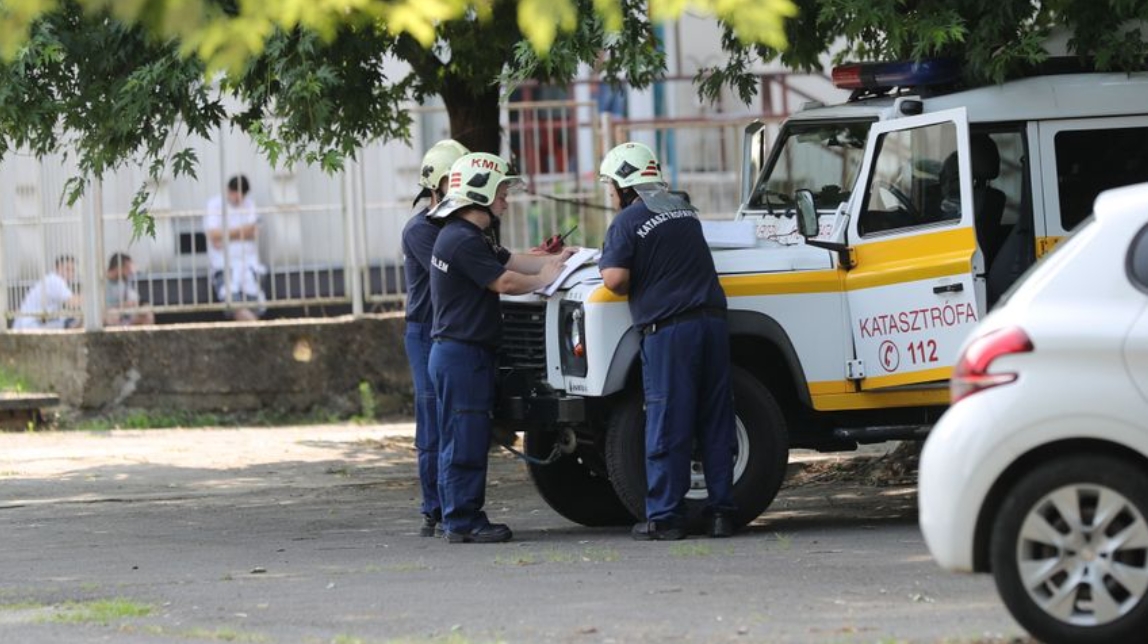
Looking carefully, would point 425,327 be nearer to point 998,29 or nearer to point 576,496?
point 576,496

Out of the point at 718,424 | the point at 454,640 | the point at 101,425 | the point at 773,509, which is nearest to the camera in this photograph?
the point at 454,640

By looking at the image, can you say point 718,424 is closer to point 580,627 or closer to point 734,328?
point 734,328

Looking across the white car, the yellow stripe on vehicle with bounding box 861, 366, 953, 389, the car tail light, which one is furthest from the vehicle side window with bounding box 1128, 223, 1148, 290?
the yellow stripe on vehicle with bounding box 861, 366, 953, 389

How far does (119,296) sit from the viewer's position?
1725 cm

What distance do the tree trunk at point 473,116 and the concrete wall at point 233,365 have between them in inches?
137

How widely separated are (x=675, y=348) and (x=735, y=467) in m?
0.81

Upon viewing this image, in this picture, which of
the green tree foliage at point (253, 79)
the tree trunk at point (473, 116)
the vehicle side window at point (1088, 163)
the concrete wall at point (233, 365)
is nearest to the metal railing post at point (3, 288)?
the concrete wall at point (233, 365)

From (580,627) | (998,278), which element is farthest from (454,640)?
(998,278)

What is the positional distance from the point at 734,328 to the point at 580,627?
291cm

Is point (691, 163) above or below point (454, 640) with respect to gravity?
above

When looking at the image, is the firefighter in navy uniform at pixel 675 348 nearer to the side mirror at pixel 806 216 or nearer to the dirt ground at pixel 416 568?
the dirt ground at pixel 416 568

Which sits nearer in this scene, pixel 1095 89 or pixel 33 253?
pixel 1095 89

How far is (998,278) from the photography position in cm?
1053

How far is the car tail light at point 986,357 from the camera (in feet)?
22.4
